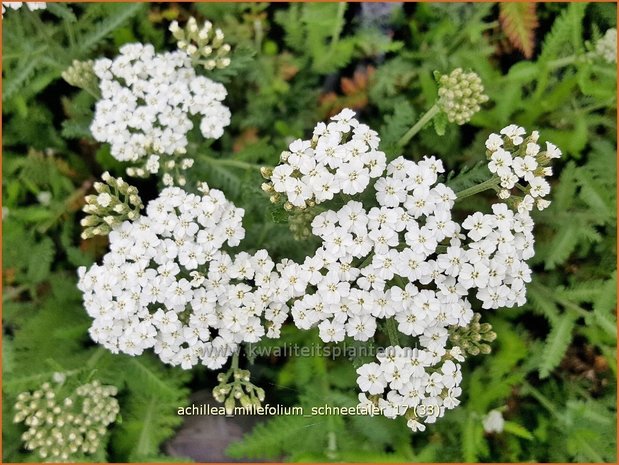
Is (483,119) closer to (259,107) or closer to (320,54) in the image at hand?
(320,54)

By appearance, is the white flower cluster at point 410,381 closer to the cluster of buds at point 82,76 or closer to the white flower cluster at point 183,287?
the white flower cluster at point 183,287

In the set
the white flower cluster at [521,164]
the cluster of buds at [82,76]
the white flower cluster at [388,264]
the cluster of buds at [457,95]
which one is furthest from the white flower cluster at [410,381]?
the cluster of buds at [82,76]

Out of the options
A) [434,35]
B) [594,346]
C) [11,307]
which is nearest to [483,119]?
[434,35]

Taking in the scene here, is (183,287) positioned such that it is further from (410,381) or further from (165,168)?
(410,381)

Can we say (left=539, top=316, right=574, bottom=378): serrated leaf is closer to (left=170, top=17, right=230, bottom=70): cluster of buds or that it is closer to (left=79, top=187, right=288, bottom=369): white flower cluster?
(left=79, top=187, right=288, bottom=369): white flower cluster

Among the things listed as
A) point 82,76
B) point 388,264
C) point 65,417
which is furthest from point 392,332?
point 82,76

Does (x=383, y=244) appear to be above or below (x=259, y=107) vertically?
below

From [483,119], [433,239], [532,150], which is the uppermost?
[483,119]

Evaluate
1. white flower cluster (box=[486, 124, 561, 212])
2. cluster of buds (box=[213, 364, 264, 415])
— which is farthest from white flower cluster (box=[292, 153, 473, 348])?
cluster of buds (box=[213, 364, 264, 415])
